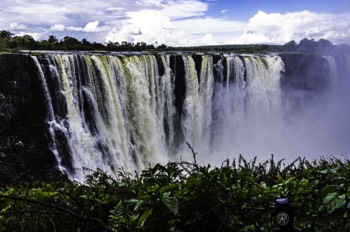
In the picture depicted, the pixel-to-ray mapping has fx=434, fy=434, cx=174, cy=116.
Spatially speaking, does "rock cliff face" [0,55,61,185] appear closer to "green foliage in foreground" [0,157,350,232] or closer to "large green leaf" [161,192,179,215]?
"green foliage in foreground" [0,157,350,232]

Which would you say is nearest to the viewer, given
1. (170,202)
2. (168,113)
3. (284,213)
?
(284,213)

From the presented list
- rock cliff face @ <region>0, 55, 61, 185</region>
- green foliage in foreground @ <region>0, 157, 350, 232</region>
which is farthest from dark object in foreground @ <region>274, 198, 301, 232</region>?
rock cliff face @ <region>0, 55, 61, 185</region>

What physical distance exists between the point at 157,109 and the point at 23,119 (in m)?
6.81

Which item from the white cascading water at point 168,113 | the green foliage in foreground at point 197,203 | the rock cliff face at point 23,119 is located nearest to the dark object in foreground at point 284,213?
the green foliage in foreground at point 197,203

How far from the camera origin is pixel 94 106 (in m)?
18.4

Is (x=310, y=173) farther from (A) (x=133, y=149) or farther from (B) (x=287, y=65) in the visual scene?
(B) (x=287, y=65)

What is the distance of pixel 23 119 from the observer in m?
17.4

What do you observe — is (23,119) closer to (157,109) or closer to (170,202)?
(157,109)

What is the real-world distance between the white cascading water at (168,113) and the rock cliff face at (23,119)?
0.42 m

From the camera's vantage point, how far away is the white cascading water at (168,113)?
1739cm

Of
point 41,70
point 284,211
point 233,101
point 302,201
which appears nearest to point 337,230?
point 302,201

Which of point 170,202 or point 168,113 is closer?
point 170,202

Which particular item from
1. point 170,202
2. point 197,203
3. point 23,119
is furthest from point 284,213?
point 23,119

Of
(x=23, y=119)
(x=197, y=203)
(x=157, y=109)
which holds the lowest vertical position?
(x=157, y=109)
